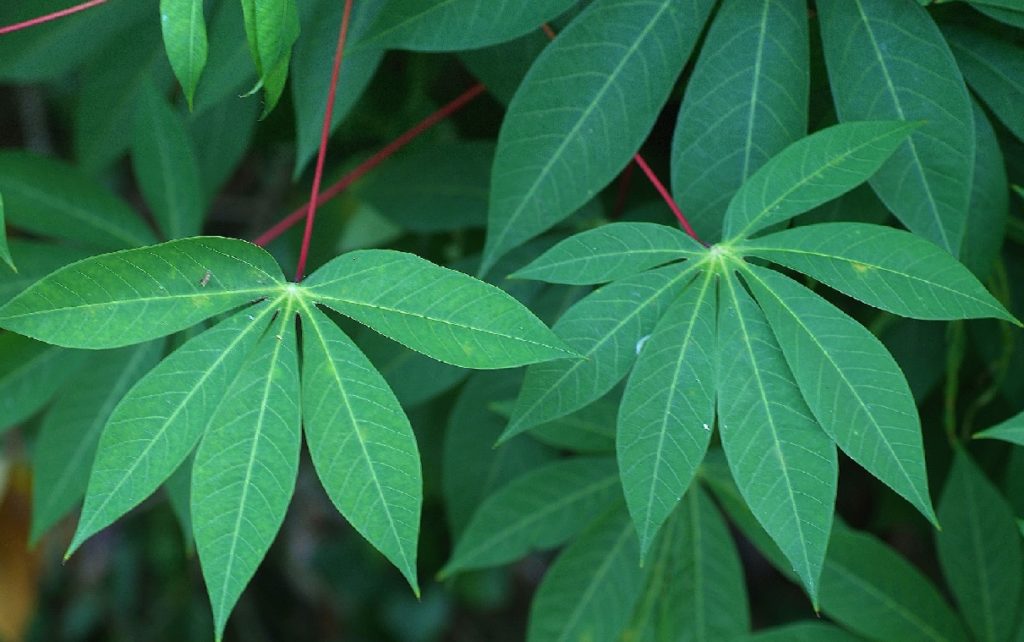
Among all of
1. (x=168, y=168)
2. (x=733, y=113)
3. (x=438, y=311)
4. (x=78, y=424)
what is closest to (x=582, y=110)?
(x=733, y=113)

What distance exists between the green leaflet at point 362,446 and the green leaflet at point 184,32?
20 centimetres

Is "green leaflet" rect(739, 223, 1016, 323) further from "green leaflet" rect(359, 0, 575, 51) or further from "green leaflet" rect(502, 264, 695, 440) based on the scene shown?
"green leaflet" rect(359, 0, 575, 51)

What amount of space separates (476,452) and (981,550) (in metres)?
0.53

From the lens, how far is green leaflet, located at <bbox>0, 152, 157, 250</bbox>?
1.05 meters

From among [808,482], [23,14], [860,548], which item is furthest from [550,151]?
[23,14]

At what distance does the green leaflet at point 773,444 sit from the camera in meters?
0.66

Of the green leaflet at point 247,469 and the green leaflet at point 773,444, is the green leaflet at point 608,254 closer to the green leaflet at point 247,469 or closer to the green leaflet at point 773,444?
the green leaflet at point 773,444

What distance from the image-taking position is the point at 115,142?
121 centimetres

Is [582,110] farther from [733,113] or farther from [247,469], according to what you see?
[247,469]

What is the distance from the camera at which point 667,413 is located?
2.27 feet

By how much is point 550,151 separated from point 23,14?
626mm

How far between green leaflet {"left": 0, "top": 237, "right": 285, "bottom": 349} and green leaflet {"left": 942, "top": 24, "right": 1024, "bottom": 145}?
0.63 meters

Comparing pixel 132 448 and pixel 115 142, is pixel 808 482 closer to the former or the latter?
pixel 132 448

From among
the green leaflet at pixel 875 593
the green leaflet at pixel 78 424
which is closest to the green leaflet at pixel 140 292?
the green leaflet at pixel 78 424
